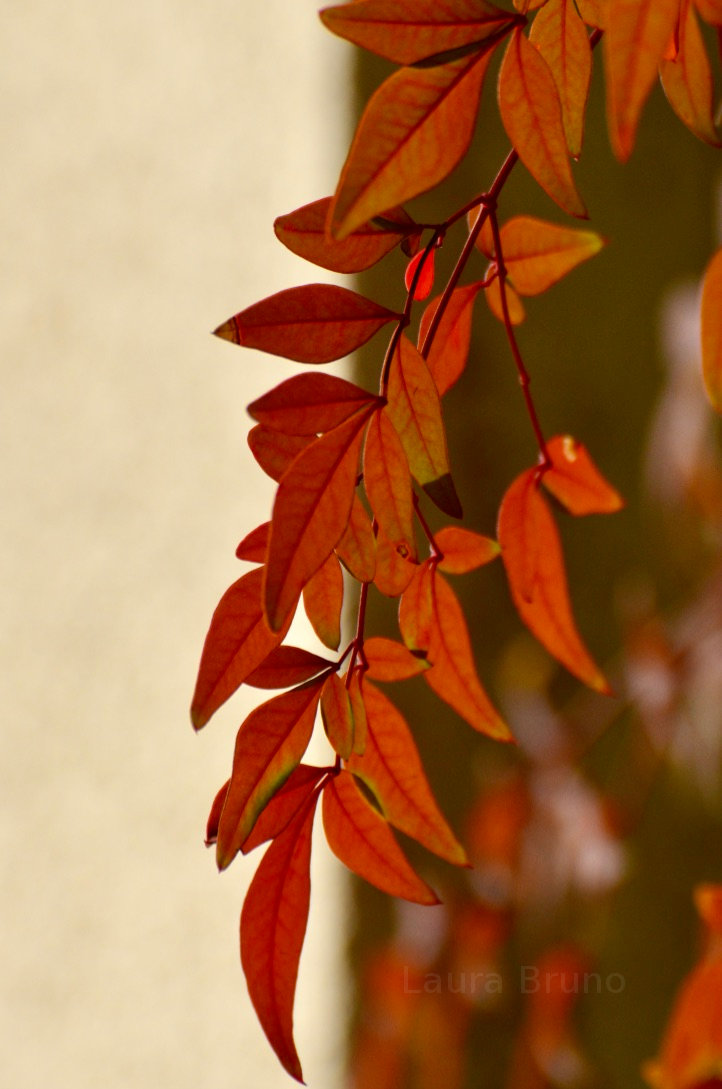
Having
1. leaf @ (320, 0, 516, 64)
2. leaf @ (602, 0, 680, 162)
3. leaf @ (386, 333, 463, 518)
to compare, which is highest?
leaf @ (320, 0, 516, 64)

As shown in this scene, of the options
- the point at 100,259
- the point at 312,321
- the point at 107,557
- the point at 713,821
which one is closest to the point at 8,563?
the point at 107,557

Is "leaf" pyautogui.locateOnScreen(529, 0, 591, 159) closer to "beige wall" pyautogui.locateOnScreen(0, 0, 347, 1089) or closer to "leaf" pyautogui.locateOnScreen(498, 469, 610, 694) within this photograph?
"leaf" pyautogui.locateOnScreen(498, 469, 610, 694)

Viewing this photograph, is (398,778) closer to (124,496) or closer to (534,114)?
(534,114)

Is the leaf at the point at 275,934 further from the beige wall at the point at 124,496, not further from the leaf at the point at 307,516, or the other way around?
the beige wall at the point at 124,496

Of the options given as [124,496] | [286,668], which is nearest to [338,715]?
[286,668]

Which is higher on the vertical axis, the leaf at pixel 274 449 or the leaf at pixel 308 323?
the leaf at pixel 308 323

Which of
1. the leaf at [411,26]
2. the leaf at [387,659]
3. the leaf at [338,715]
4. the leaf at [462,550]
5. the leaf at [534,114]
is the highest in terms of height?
the leaf at [411,26]

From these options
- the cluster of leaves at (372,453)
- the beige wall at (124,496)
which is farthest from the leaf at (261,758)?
the beige wall at (124,496)

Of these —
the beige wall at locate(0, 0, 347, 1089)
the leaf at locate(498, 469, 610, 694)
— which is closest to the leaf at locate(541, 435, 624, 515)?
the leaf at locate(498, 469, 610, 694)
